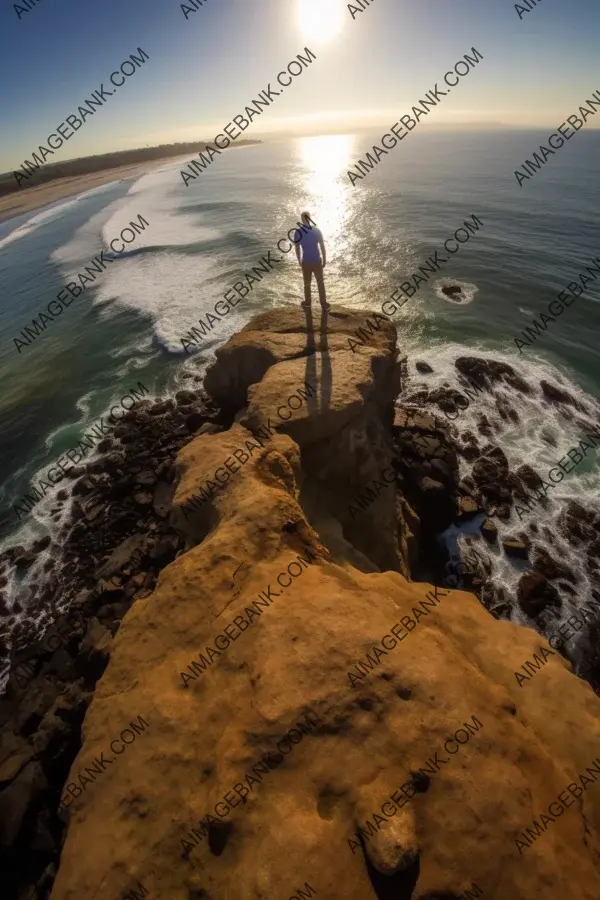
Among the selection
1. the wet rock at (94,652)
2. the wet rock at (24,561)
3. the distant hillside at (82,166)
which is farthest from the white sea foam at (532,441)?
the distant hillside at (82,166)

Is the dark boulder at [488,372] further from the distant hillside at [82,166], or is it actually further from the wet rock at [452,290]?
the distant hillside at [82,166]

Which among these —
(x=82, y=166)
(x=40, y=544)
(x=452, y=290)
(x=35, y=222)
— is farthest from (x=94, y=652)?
(x=82, y=166)

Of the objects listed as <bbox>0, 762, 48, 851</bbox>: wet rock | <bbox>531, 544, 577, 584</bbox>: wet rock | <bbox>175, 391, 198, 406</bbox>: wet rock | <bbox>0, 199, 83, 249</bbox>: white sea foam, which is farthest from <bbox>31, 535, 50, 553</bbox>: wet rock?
<bbox>0, 199, 83, 249</bbox>: white sea foam

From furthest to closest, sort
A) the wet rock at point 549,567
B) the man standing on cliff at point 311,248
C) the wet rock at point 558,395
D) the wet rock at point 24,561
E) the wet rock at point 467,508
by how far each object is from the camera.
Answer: the wet rock at point 558,395
the wet rock at point 467,508
the wet rock at point 24,561
the man standing on cliff at point 311,248
the wet rock at point 549,567

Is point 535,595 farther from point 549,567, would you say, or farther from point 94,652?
point 94,652

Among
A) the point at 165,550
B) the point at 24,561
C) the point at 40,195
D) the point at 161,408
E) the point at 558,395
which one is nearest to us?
the point at 165,550

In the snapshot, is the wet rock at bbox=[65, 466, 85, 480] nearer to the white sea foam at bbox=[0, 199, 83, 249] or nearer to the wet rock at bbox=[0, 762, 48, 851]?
the wet rock at bbox=[0, 762, 48, 851]
